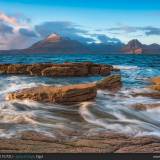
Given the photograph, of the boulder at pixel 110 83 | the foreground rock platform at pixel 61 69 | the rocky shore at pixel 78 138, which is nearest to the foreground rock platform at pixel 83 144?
the rocky shore at pixel 78 138

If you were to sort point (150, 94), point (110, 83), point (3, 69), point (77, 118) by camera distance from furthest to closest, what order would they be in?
point (3, 69) → point (110, 83) → point (150, 94) → point (77, 118)

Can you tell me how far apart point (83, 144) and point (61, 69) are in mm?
10459

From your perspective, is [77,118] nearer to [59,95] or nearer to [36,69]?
[59,95]

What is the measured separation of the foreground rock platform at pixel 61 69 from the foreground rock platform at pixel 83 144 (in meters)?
9.34

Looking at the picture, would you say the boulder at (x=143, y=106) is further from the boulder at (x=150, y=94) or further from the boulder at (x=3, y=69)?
the boulder at (x=3, y=69)

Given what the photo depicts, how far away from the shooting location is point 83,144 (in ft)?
11.9

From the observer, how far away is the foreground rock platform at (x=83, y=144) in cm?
347

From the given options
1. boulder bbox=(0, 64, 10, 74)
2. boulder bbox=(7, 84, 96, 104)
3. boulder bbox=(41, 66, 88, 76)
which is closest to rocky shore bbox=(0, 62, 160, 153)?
boulder bbox=(7, 84, 96, 104)

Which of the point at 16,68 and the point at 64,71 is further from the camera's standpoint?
the point at 16,68

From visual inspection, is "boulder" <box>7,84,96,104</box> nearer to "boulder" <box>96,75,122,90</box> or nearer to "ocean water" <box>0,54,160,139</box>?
"ocean water" <box>0,54,160,139</box>

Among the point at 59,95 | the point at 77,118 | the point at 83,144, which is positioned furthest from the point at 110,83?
the point at 83,144

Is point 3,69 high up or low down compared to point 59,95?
down

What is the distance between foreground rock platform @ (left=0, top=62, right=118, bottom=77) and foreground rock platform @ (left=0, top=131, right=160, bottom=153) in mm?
9338

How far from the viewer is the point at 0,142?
3666 millimetres
